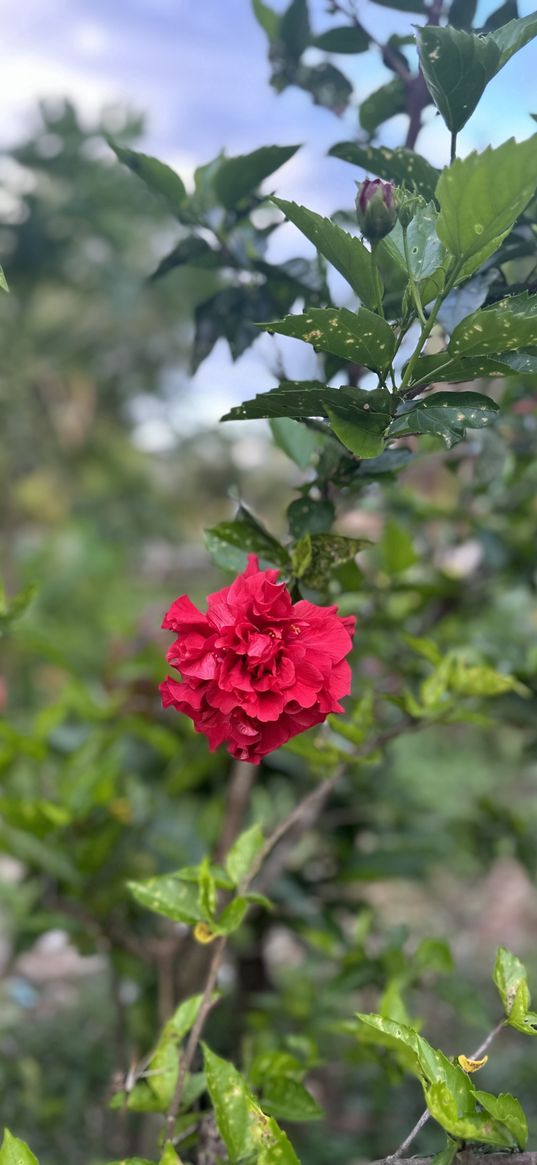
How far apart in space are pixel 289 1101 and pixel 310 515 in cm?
42

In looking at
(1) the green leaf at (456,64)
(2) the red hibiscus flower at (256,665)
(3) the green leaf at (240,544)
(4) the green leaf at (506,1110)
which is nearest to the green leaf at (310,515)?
(3) the green leaf at (240,544)

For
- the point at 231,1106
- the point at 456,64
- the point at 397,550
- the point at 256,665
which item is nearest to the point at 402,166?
the point at 456,64

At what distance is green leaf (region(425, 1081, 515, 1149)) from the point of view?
490 millimetres

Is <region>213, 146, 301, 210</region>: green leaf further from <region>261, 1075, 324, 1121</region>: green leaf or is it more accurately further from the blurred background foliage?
<region>261, 1075, 324, 1121</region>: green leaf

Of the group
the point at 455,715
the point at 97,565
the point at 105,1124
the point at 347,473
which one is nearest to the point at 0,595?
the point at 347,473

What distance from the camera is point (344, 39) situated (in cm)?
75

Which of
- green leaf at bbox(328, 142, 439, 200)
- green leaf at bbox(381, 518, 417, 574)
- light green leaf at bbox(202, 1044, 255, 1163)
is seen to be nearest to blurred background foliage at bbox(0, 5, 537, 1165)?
green leaf at bbox(381, 518, 417, 574)

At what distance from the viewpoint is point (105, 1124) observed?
45.1 inches

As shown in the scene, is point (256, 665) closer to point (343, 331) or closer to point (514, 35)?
point (343, 331)

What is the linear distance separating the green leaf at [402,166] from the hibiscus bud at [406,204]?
0.15 feet

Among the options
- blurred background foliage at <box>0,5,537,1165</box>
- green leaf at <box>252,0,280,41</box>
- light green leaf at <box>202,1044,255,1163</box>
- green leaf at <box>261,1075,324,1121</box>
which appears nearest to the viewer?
light green leaf at <box>202,1044,255,1163</box>

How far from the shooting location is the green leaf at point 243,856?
0.69 metres

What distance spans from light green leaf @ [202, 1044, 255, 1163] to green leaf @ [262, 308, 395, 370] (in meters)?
0.42

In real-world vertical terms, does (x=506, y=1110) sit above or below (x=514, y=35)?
below
